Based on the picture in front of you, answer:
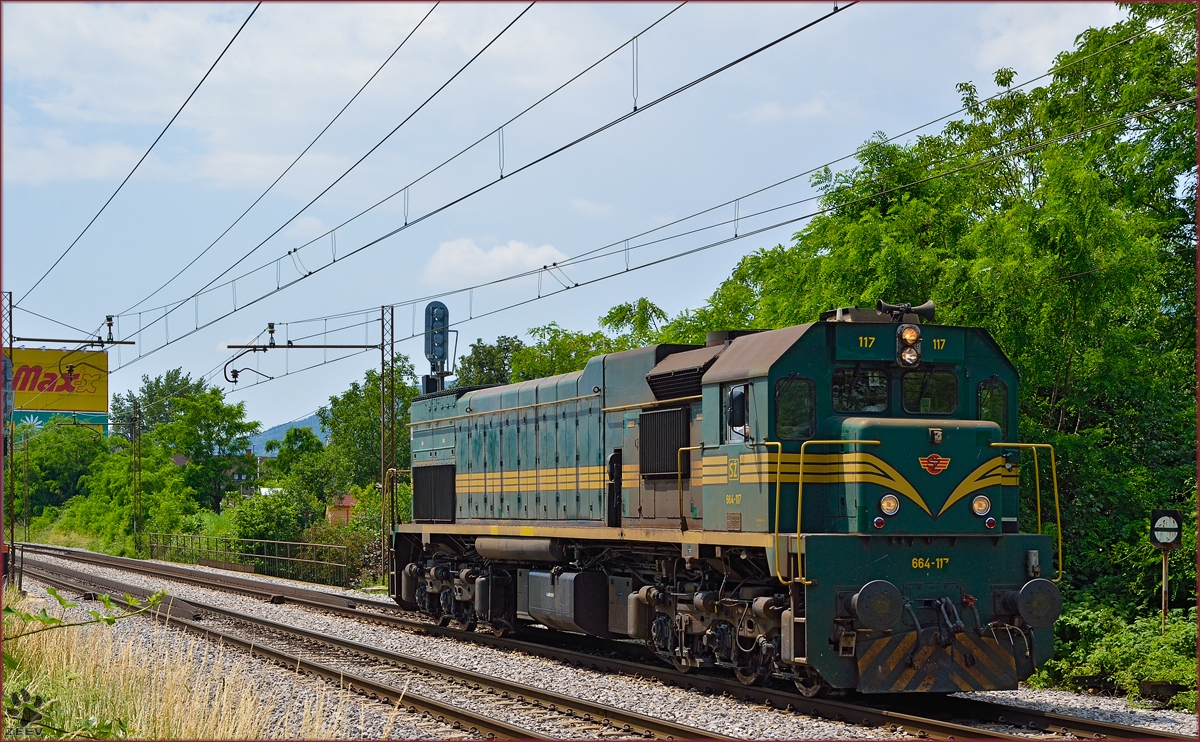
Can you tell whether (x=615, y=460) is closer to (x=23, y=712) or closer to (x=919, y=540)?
(x=919, y=540)

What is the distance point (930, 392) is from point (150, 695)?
7740 millimetres

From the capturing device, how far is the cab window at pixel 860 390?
35.7 feet

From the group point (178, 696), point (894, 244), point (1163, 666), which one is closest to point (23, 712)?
point (178, 696)

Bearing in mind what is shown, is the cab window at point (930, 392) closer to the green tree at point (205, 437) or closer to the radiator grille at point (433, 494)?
the radiator grille at point (433, 494)

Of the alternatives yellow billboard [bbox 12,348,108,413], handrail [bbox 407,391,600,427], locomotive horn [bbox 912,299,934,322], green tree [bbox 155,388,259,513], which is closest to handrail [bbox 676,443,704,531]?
handrail [bbox 407,391,600,427]

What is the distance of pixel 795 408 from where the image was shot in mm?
10664

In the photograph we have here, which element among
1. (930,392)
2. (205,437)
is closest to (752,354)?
(930,392)

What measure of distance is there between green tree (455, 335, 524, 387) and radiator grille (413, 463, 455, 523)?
5103cm

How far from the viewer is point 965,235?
17453mm

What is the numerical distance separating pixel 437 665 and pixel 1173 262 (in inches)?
575

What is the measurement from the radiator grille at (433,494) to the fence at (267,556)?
10423 mm

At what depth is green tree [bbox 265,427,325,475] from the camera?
77500 mm

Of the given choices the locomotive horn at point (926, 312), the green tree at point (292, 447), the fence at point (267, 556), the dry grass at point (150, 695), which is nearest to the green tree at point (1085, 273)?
the locomotive horn at point (926, 312)

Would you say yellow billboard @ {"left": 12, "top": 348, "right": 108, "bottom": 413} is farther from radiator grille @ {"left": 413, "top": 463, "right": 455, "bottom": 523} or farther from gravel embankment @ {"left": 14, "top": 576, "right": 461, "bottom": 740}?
gravel embankment @ {"left": 14, "top": 576, "right": 461, "bottom": 740}
